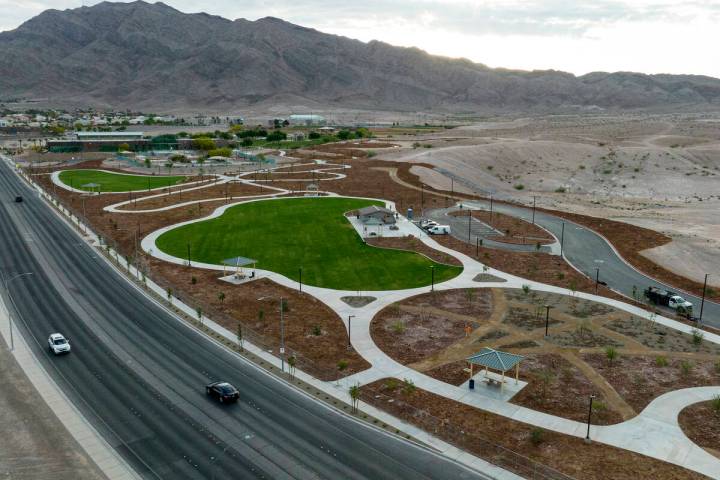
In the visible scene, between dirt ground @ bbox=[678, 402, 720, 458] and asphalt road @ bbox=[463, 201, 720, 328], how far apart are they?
58.1ft

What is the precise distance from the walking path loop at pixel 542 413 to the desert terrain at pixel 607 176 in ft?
99.7

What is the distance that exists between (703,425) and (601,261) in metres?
37.5

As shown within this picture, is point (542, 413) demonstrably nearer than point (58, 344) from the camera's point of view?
Yes

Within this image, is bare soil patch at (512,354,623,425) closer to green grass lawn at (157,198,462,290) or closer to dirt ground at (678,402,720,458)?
dirt ground at (678,402,720,458)

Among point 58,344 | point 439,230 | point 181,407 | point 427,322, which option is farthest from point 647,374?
point 439,230

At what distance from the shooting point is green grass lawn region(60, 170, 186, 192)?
124062 mm

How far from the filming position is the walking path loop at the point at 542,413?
105 feet

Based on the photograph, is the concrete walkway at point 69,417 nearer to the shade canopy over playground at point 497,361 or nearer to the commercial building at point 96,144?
the shade canopy over playground at point 497,361

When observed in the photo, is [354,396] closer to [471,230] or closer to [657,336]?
[657,336]

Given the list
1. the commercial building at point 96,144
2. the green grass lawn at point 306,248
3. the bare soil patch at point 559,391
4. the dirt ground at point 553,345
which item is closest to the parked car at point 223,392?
the dirt ground at point 553,345

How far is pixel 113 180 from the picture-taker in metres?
135

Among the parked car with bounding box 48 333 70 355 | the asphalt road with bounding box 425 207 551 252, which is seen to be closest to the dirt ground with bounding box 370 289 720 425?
the asphalt road with bounding box 425 207 551 252

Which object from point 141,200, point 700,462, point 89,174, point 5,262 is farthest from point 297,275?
point 89,174

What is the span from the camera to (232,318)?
5134cm
